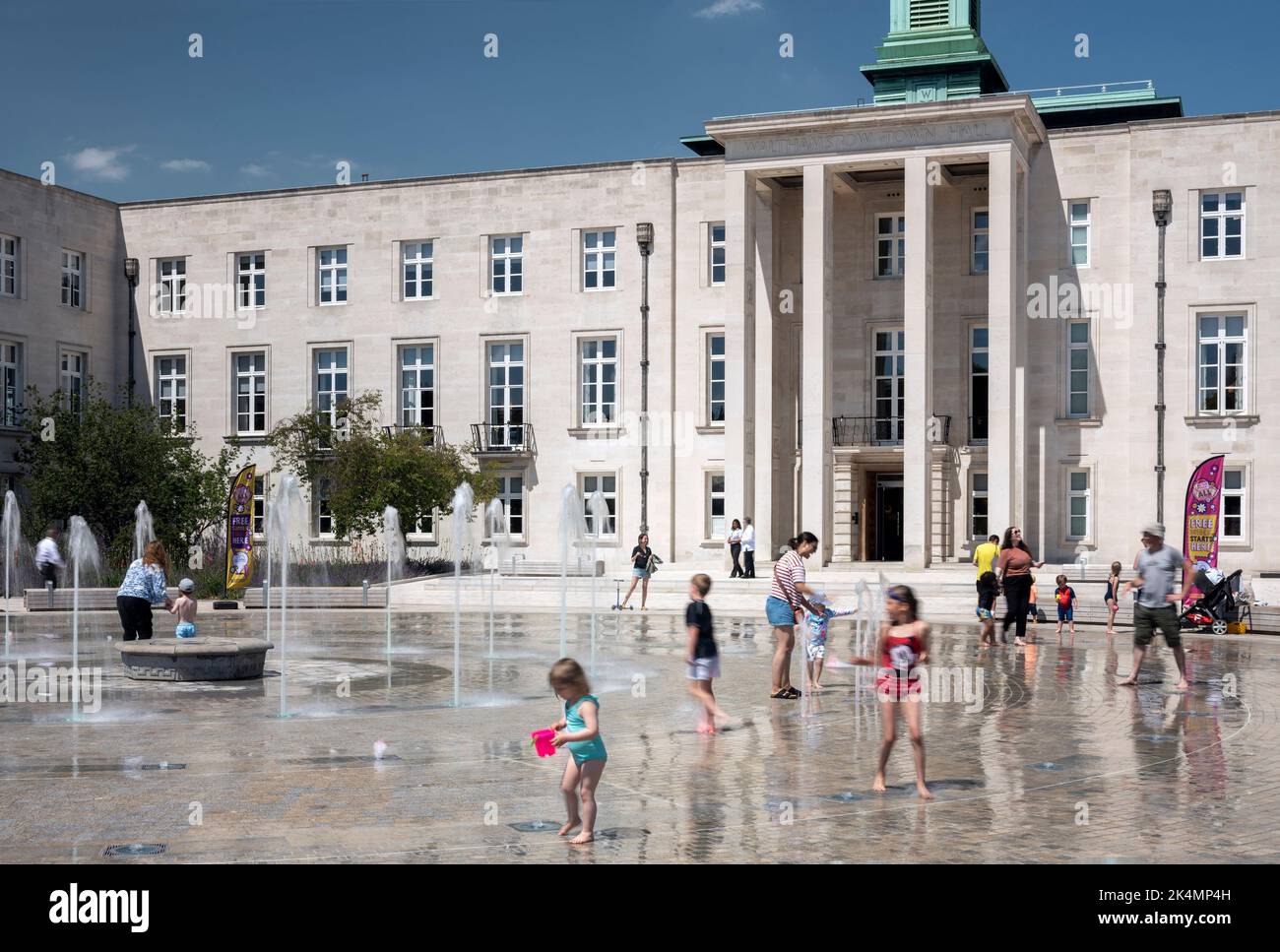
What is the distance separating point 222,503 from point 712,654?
110ft

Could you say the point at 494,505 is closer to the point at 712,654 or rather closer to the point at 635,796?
the point at 712,654

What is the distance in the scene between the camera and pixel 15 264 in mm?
47125

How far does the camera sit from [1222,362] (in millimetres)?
40656

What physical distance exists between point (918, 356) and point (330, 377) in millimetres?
21010

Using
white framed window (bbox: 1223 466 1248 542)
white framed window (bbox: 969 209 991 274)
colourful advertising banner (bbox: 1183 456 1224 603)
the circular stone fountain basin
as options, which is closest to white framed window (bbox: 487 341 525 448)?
white framed window (bbox: 969 209 991 274)

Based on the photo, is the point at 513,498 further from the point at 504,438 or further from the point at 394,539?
the point at 394,539

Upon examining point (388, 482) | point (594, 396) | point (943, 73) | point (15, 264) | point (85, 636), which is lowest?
point (85, 636)

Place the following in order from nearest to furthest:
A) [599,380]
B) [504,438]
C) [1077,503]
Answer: [1077,503], [599,380], [504,438]

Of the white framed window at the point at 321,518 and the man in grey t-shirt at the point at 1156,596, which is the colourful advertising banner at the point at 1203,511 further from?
the white framed window at the point at 321,518

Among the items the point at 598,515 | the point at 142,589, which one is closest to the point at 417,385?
the point at 598,515

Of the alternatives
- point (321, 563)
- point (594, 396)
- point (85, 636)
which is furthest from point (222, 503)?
point (85, 636)

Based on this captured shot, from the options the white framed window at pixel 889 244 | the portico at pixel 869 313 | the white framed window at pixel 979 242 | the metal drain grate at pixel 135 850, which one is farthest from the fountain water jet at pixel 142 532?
the metal drain grate at pixel 135 850
